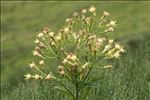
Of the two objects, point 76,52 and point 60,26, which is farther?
point 60,26

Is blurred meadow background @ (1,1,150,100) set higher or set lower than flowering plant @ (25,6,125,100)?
higher

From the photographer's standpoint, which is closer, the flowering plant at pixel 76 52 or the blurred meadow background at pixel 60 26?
the flowering plant at pixel 76 52

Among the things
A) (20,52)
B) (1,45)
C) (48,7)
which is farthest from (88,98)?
(48,7)

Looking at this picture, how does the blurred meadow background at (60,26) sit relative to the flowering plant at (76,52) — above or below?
above

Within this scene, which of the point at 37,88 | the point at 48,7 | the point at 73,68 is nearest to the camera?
the point at 73,68

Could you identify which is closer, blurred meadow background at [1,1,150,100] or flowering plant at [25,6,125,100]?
flowering plant at [25,6,125,100]

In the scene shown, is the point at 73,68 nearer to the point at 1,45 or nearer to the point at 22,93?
the point at 22,93

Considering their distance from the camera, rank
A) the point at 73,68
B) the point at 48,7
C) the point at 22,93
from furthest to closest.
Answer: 1. the point at 48,7
2. the point at 22,93
3. the point at 73,68

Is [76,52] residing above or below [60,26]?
below
